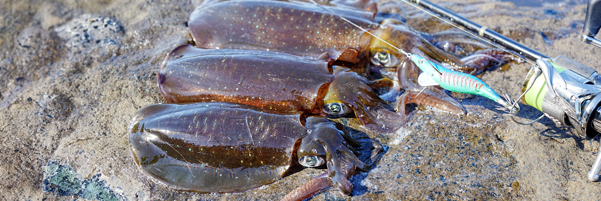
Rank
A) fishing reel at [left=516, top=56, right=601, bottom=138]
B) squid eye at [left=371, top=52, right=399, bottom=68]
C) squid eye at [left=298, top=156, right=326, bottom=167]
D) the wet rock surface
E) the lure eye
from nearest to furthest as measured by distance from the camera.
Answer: fishing reel at [left=516, top=56, right=601, bottom=138] < the wet rock surface < squid eye at [left=298, top=156, right=326, bottom=167] < the lure eye < squid eye at [left=371, top=52, right=399, bottom=68]

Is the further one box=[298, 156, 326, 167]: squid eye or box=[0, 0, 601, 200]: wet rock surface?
box=[298, 156, 326, 167]: squid eye

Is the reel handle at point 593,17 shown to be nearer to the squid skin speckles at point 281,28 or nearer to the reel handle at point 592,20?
the reel handle at point 592,20

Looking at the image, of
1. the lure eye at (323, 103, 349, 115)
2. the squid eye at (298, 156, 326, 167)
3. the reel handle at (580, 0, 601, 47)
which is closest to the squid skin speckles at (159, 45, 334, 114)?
the lure eye at (323, 103, 349, 115)

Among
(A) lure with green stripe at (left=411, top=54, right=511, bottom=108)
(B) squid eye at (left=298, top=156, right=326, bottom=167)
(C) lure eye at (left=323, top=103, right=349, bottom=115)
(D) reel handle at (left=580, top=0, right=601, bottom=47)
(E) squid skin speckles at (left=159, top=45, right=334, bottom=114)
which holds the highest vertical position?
(D) reel handle at (left=580, top=0, right=601, bottom=47)

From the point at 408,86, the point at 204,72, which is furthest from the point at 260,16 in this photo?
the point at 408,86

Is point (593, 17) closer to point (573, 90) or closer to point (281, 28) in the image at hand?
point (573, 90)

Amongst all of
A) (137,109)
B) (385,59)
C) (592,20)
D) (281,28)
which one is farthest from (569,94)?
(137,109)

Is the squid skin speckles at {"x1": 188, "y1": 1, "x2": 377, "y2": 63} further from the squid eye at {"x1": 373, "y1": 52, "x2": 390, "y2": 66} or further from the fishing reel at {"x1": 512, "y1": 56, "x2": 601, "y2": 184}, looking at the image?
the fishing reel at {"x1": 512, "y1": 56, "x2": 601, "y2": 184}
